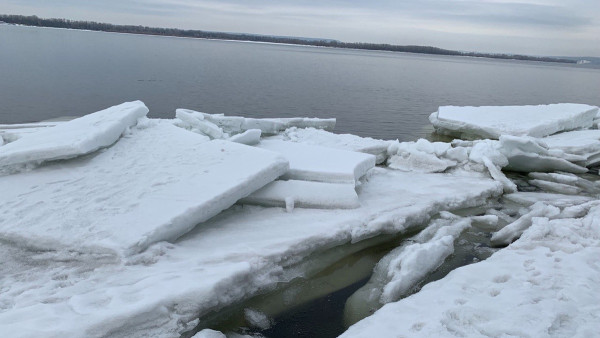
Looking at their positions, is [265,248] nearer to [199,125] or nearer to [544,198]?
[199,125]

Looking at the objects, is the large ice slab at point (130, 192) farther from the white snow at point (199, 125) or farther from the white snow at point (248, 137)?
the white snow at point (199, 125)

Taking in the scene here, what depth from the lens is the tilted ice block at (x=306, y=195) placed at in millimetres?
6598

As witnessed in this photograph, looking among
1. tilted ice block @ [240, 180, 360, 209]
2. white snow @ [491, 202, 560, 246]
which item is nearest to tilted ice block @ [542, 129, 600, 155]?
white snow @ [491, 202, 560, 246]

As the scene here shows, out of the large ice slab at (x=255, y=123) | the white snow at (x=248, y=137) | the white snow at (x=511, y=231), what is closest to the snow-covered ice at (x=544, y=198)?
the white snow at (x=511, y=231)

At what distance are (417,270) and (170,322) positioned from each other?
2.91 metres

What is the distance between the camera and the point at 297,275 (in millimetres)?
5316

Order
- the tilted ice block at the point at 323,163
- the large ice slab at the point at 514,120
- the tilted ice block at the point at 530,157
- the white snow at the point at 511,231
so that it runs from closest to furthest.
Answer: the white snow at the point at 511,231, the tilted ice block at the point at 323,163, the tilted ice block at the point at 530,157, the large ice slab at the point at 514,120

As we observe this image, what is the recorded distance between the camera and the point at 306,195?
21.9ft

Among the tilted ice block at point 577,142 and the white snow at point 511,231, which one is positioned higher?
the tilted ice block at point 577,142

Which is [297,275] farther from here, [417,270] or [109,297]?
[109,297]

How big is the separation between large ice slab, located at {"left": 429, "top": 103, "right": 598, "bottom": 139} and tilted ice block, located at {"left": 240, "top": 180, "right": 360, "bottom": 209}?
9.49m

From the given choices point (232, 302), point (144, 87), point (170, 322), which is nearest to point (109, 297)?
point (170, 322)

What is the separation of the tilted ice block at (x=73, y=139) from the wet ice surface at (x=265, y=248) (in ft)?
0.64

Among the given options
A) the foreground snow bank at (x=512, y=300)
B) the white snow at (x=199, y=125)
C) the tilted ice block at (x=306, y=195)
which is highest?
the white snow at (x=199, y=125)
